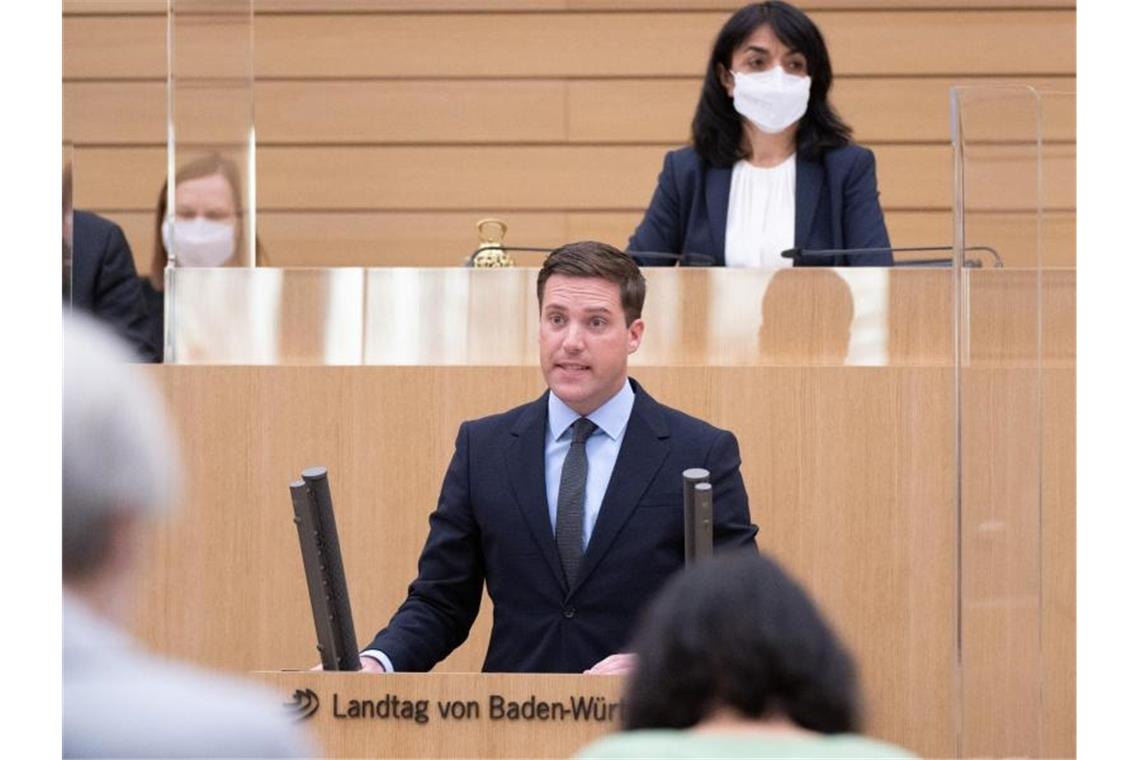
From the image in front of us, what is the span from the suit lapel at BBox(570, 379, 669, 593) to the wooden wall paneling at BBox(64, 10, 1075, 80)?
4.67m

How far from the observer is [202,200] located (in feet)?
20.4

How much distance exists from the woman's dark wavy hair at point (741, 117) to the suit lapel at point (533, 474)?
1722 mm

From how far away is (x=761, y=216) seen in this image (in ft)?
19.5

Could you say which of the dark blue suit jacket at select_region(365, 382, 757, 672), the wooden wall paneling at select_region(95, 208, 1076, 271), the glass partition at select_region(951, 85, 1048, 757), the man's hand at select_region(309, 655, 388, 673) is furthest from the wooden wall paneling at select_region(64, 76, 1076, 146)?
the man's hand at select_region(309, 655, 388, 673)

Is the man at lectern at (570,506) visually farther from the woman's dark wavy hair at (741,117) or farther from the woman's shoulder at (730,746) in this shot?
the woman's shoulder at (730,746)

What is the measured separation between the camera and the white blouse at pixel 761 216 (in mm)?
5918

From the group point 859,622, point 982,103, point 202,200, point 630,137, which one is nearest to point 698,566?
point 982,103

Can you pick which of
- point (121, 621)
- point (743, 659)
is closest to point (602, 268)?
point (121, 621)

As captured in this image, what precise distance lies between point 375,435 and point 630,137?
3.64m

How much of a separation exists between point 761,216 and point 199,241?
148 centimetres

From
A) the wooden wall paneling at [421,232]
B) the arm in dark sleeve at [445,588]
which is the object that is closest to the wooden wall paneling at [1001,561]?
the arm in dark sleeve at [445,588]

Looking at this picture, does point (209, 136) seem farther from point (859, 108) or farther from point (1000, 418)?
point (859, 108)

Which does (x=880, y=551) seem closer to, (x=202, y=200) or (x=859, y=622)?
(x=859, y=622)

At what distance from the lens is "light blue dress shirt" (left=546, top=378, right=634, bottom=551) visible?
4379 millimetres
